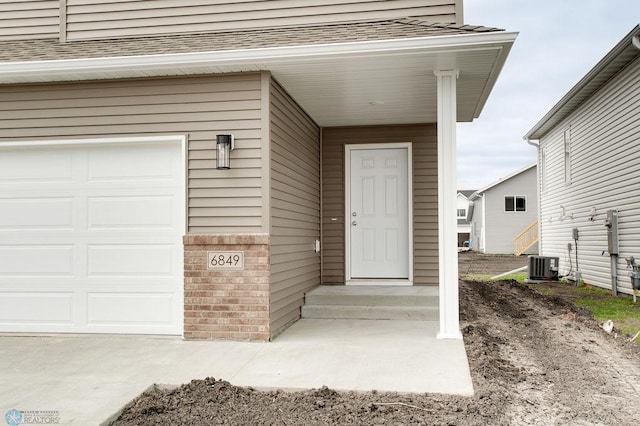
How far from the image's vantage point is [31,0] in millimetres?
7508

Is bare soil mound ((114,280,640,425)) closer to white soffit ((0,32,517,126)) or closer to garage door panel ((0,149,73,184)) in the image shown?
white soffit ((0,32,517,126))

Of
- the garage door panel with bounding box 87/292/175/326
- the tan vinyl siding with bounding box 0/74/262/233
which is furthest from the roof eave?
the garage door panel with bounding box 87/292/175/326

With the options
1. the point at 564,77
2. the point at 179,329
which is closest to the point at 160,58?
the point at 179,329

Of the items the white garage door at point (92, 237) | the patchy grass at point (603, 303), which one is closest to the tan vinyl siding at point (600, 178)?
the patchy grass at point (603, 303)

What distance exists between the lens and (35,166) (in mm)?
6359

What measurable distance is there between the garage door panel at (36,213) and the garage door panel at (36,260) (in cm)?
24

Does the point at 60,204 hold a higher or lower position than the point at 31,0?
lower

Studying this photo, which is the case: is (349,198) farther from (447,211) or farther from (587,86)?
(587,86)

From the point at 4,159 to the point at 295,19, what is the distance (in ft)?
11.9

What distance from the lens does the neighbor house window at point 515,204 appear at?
27703mm

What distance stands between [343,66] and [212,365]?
3032 millimetres

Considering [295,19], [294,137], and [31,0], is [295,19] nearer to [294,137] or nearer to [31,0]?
[294,137]

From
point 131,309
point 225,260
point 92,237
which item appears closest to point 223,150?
point 225,260

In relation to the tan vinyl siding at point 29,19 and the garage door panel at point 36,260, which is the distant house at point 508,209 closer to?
the tan vinyl siding at point 29,19
